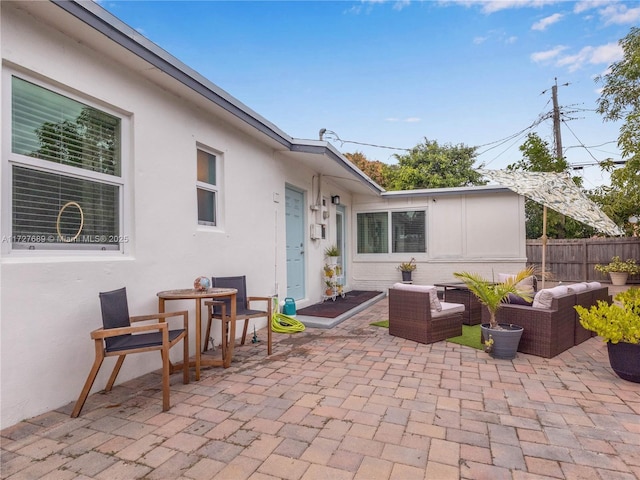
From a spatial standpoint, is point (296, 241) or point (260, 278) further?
point (296, 241)

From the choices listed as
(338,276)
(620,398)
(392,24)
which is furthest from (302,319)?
(392,24)

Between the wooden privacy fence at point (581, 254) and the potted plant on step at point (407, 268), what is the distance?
5008mm

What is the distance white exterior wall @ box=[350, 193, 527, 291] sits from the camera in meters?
8.55

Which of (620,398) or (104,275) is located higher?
(104,275)

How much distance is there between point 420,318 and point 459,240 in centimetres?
515

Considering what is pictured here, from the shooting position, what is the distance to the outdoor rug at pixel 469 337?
4355 millimetres

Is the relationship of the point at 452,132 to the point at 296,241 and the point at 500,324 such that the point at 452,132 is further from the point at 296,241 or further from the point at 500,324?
the point at 500,324

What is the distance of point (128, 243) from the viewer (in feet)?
10.8

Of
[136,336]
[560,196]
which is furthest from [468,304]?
[136,336]

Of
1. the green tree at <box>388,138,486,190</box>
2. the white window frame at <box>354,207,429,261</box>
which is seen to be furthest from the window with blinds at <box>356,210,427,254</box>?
the green tree at <box>388,138,486,190</box>

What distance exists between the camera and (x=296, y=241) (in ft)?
22.4

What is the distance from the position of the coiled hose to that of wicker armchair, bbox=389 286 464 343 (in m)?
1.35

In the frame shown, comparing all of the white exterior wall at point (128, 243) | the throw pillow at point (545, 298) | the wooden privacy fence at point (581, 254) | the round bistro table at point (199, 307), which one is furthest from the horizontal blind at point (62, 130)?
the wooden privacy fence at point (581, 254)

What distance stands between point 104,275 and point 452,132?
17158mm
